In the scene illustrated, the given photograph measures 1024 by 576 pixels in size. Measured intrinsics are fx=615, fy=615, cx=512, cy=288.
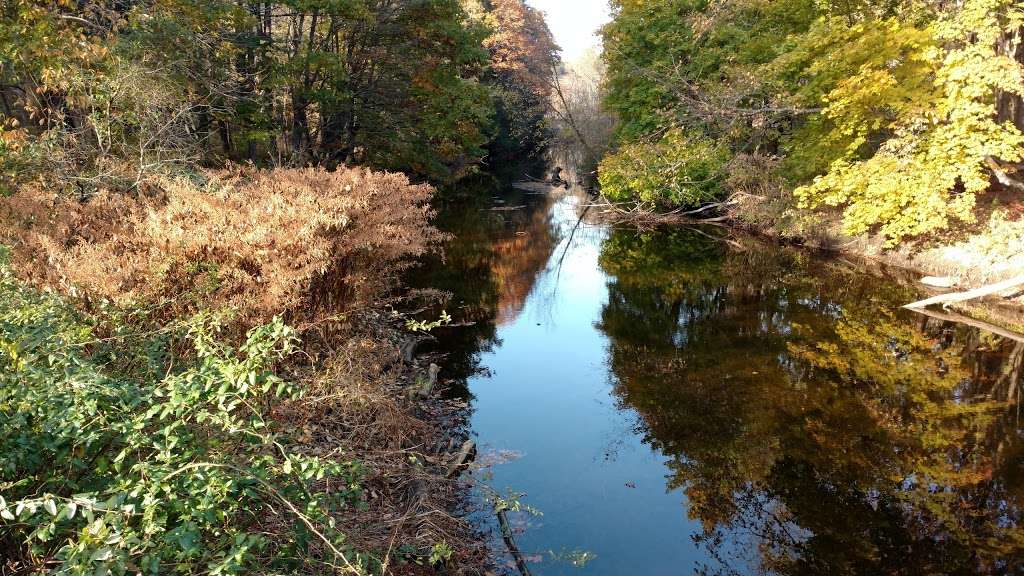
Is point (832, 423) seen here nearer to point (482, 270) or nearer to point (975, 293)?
point (975, 293)

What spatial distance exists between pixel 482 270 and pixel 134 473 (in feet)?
47.6

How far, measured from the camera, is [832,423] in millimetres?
8320

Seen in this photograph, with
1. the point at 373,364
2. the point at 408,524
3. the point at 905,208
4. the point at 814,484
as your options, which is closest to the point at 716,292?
the point at 905,208

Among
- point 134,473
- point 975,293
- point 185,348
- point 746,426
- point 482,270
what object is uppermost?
point 975,293

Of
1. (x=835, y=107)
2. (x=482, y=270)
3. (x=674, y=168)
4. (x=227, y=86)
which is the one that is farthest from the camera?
(x=674, y=168)

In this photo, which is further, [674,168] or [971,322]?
[674,168]

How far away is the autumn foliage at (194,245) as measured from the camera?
5398 mm

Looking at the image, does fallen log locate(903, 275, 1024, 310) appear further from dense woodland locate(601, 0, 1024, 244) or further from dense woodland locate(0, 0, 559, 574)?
dense woodland locate(0, 0, 559, 574)

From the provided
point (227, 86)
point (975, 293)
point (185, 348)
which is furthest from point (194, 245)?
point (975, 293)

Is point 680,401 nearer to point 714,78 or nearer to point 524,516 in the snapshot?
point 524,516

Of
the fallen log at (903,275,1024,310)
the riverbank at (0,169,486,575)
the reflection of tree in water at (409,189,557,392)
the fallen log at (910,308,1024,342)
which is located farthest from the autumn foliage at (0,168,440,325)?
the fallen log at (910,308,1024,342)

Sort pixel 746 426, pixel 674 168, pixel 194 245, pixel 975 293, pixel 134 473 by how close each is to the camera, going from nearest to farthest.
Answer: pixel 134 473, pixel 194 245, pixel 746 426, pixel 975 293, pixel 674 168

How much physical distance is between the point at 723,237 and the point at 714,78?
5618 mm

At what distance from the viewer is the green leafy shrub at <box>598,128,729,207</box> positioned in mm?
21562
